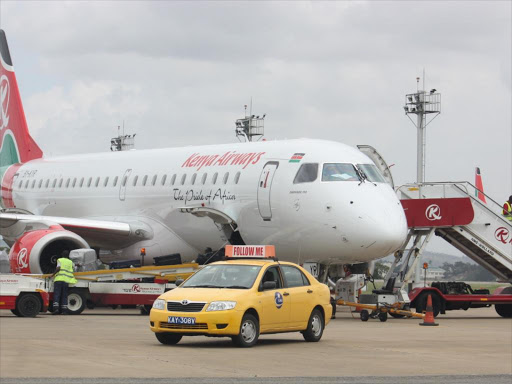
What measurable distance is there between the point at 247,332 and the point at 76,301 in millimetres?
10781

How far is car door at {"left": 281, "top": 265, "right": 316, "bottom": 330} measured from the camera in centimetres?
1820

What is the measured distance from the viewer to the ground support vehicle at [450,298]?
2809 centimetres

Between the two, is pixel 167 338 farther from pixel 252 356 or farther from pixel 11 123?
pixel 11 123

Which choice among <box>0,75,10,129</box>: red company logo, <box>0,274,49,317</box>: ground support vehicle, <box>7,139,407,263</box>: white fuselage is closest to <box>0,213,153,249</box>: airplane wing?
<box>7,139,407,263</box>: white fuselage

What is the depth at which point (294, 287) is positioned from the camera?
18578 mm

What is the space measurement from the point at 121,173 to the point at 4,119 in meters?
10.1

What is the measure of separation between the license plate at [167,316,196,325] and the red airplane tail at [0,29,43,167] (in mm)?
25188

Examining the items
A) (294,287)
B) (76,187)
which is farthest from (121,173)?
(294,287)

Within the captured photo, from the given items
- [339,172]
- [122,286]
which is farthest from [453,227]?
[122,286]

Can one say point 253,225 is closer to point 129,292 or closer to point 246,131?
point 129,292

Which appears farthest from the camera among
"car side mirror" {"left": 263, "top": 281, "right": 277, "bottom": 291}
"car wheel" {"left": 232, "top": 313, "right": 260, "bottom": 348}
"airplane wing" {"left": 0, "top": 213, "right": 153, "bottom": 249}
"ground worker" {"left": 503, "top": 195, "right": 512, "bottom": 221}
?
"ground worker" {"left": 503, "top": 195, "right": 512, "bottom": 221}

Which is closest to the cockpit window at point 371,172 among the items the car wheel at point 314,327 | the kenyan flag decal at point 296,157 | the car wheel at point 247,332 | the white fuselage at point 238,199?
the white fuselage at point 238,199

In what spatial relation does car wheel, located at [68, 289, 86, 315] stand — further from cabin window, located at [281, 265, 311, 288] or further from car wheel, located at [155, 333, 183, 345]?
car wheel, located at [155, 333, 183, 345]

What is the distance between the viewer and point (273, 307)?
17.7 meters
